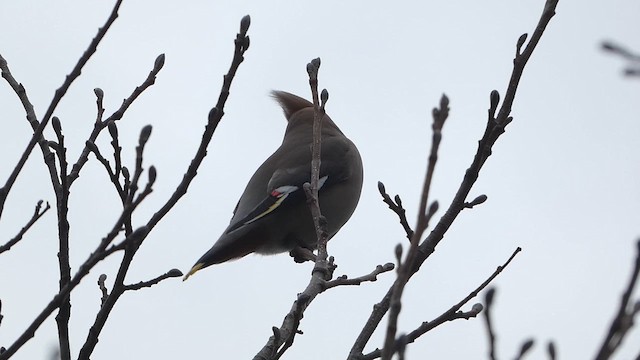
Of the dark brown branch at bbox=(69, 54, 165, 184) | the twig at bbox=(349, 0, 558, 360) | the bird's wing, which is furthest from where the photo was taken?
the bird's wing

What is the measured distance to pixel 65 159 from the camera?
105 inches

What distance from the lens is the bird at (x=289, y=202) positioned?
496 centimetres

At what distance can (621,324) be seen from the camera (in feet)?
4.14

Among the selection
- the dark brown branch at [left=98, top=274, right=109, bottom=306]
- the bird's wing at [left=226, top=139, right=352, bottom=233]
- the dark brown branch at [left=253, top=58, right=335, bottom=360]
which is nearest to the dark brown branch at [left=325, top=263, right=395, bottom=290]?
the dark brown branch at [left=253, top=58, right=335, bottom=360]

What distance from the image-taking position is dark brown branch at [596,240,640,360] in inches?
49.0

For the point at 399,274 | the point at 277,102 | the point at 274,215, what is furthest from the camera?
the point at 277,102

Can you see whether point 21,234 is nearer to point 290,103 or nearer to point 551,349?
point 551,349

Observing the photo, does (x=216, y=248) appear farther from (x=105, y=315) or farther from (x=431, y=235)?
(x=105, y=315)

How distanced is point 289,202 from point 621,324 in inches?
158

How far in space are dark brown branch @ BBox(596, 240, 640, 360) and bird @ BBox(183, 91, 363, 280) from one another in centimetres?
342

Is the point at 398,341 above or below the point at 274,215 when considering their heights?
below

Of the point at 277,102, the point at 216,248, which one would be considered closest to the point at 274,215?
the point at 216,248

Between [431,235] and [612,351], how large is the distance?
5.48 feet

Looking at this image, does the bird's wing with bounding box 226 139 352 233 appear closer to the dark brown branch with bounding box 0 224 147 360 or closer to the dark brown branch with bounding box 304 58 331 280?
the dark brown branch with bounding box 304 58 331 280
